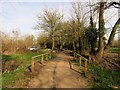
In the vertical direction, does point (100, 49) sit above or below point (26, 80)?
above

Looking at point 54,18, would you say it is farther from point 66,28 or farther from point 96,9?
point 96,9

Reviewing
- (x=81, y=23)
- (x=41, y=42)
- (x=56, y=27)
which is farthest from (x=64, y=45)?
(x=81, y=23)

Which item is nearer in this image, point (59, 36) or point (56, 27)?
point (56, 27)

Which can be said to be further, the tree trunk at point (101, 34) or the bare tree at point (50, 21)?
the bare tree at point (50, 21)

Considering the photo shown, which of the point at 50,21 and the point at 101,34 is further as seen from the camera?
the point at 50,21

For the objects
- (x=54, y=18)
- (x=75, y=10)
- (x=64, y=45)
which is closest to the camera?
(x=75, y=10)

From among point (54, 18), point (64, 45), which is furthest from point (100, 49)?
point (64, 45)

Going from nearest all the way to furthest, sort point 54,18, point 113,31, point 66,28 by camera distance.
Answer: point 113,31 < point 54,18 < point 66,28

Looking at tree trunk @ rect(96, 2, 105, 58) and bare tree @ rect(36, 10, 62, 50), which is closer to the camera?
tree trunk @ rect(96, 2, 105, 58)

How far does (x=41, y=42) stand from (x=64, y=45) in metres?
7.50

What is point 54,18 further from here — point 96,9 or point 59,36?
point 96,9

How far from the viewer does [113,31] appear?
19.0 meters

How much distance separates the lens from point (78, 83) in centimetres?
1026

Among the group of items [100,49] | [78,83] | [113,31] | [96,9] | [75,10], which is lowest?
[78,83]
